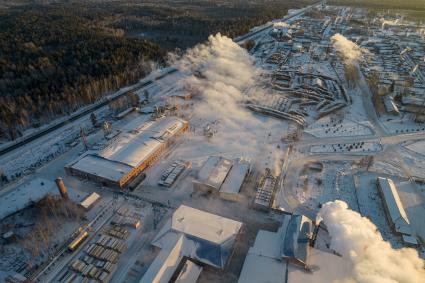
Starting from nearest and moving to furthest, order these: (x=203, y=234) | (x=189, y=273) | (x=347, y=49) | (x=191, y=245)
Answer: (x=189, y=273)
(x=191, y=245)
(x=203, y=234)
(x=347, y=49)

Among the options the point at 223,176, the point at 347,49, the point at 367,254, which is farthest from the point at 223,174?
the point at 347,49

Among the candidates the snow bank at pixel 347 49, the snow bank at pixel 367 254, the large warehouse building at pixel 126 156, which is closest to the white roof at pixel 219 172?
the large warehouse building at pixel 126 156

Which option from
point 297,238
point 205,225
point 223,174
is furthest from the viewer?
point 223,174

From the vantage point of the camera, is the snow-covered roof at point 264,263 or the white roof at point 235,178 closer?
the snow-covered roof at point 264,263

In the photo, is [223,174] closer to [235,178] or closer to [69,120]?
[235,178]

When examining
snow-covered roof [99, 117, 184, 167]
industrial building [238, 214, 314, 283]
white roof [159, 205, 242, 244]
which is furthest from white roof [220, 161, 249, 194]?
snow-covered roof [99, 117, 184, 167]

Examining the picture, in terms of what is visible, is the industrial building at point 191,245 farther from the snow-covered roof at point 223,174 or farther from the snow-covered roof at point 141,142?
the snow-covered roof at point 141,142

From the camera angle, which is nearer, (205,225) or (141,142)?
(205,225)
